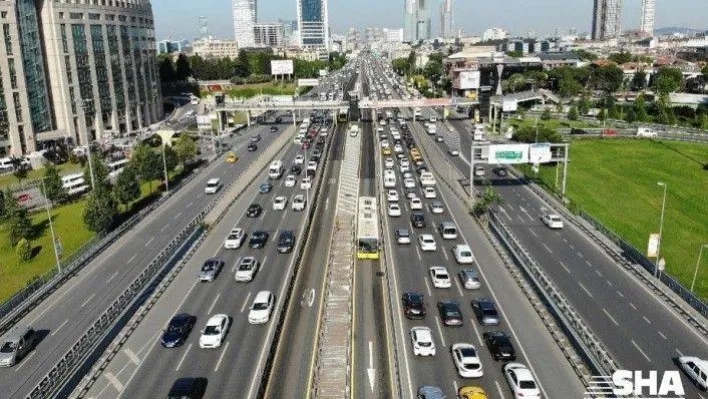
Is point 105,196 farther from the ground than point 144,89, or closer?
closer

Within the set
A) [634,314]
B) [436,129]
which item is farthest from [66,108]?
[634,314]

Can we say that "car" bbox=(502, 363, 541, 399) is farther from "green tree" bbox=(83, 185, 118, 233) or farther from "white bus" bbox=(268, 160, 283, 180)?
"white bus" bbox=(268, 160, 283, 180)

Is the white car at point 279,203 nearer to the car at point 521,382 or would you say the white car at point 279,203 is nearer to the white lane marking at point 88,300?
the white lane marking at point 88,300

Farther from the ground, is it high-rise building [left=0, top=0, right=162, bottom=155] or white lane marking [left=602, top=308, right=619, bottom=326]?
high-rise building [left=0, top=0, right=162, bottom=155]

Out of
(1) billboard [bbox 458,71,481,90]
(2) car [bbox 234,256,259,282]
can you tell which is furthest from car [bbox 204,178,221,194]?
(1) billboard [bbox 458,71,481,90]

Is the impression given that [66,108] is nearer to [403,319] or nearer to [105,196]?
[105,196]

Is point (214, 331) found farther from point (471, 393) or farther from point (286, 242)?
point (286, 242)
